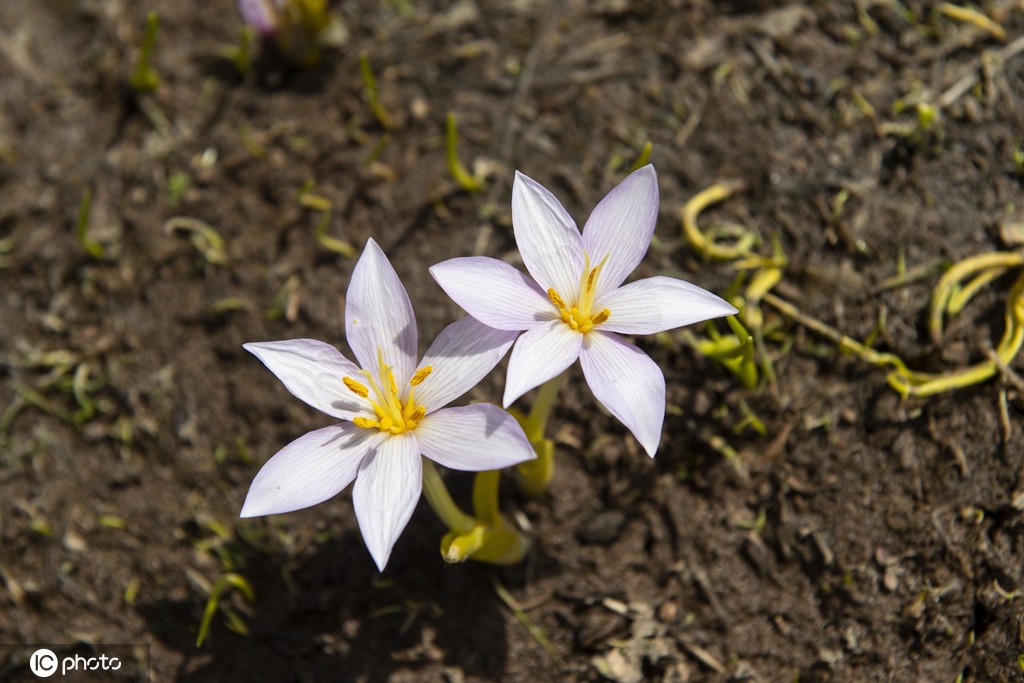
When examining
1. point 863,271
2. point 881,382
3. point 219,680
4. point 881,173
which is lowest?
point 219,680

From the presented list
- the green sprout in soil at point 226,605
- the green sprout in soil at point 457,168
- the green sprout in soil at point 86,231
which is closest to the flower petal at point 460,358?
the green sprout in soil at point 457,168

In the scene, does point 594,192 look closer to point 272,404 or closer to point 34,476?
point 272,404

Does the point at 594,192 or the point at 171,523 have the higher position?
the point at 594,192

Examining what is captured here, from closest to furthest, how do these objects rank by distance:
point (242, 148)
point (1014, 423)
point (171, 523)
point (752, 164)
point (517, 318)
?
point (517, 318) < point (1014, 423) < point (171, 523) < point (752, 164) < point (242, 148)

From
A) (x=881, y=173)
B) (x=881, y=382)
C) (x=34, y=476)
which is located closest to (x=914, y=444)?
(x=881, y=382)

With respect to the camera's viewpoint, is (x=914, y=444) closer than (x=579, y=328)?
No

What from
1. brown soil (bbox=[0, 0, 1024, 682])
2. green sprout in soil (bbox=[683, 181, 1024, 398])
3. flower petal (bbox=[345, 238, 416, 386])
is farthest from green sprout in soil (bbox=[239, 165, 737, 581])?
brown soil (bbox=[0, 0, 1024, 682])
